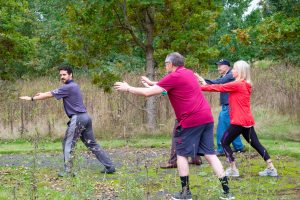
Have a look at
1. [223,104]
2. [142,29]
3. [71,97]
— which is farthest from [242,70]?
[142,29]

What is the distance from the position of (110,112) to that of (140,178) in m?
7.15

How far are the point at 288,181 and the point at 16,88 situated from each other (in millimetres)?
14204

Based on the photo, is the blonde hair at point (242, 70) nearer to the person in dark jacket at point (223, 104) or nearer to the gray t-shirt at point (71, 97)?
the person in dark jacket at point (223, 104)

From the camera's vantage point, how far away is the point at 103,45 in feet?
47.3

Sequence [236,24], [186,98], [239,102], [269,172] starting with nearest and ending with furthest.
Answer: [186,98], [239,102], [269,172], [236,24]

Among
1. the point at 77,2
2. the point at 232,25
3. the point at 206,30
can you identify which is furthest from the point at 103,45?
the point at 232,25

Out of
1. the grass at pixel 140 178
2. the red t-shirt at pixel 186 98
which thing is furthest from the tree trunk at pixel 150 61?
the red t-shirt at pixel 186 98

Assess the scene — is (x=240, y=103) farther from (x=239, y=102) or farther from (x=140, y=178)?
(x=140, y=178)

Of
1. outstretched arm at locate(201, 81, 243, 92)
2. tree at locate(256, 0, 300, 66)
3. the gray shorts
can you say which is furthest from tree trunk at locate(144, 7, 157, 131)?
the gray shorts

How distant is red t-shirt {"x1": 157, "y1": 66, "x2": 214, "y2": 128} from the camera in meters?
6.56

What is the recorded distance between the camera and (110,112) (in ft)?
47.9

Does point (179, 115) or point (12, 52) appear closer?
point (179, 115)

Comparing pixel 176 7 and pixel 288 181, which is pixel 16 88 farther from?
pixel 288 181

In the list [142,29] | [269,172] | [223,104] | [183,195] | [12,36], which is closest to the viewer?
[183,195]
